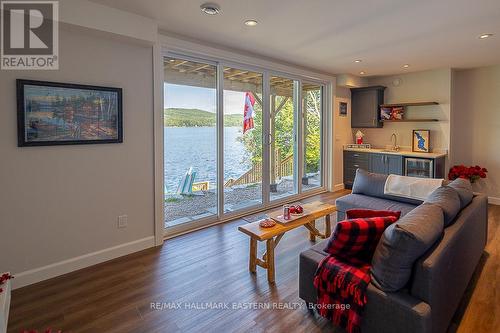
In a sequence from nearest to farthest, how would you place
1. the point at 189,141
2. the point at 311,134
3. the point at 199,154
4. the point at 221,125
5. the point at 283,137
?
the point at 189,141, the point at 199,154, the point at 221,125, the point at 283,137, the point at 311,134

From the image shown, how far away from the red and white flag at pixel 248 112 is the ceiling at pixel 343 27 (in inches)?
26.3

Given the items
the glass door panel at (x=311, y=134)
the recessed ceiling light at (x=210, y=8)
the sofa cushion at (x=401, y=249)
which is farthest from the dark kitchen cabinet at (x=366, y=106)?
the sofa cushion at (x=401, y=249)

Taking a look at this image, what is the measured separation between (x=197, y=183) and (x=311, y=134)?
9.24 feet

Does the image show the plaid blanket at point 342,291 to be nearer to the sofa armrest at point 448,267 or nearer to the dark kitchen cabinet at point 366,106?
the sofa armrest at point 448,267

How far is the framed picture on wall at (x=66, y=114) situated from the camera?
2.44 meters

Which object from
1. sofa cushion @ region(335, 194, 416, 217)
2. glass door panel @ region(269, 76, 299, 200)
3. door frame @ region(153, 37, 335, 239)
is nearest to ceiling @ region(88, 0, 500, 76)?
door frame @ region(153, 37, 335, 239)

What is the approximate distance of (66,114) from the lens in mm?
2650

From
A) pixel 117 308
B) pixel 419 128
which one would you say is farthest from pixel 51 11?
pixel 419 128

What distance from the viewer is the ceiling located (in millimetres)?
2643

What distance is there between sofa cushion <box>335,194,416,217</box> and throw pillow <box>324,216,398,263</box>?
1.46 metres

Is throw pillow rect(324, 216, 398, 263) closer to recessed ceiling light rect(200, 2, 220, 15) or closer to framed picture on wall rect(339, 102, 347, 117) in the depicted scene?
recessed ceiling light rect(200, 2, 220, 15)

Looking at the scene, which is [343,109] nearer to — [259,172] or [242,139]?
[259,172]

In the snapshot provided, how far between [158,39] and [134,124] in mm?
994

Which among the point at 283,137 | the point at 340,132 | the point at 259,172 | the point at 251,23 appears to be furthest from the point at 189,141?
the point at 340,132
